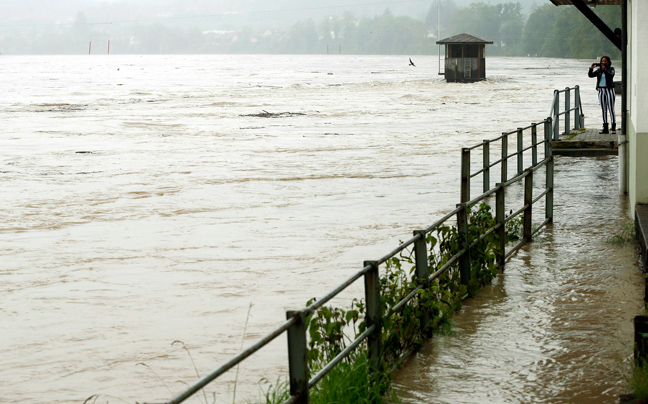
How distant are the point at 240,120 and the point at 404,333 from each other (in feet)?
91.1

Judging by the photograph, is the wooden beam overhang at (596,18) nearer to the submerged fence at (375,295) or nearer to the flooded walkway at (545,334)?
the submerged fence at (375,295)

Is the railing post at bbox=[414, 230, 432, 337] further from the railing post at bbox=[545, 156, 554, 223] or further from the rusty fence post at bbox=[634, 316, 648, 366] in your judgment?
the railing post at bbox=[545, 156, 554, 223]

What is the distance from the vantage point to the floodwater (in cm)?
696

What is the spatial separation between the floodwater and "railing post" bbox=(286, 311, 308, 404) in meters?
1.49

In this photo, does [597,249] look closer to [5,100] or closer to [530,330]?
[530,330]

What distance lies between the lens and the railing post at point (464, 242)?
749 centimetres

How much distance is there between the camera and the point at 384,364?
5.63 metres

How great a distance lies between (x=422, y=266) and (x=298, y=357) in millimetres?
2378

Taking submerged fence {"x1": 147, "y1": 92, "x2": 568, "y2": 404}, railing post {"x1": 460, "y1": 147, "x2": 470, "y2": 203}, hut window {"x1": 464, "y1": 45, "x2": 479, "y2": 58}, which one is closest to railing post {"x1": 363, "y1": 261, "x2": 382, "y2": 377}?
submerged fence {"x1": 147, "y1": 92, "x2": 568, "y2": 404}

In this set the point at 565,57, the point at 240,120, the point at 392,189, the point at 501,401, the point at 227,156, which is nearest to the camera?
the point at 501,401

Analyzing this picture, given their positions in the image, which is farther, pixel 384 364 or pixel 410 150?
pixel 410 150

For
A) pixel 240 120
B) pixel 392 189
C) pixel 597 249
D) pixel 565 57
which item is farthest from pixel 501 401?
pixel 565 57

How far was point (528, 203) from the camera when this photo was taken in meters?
9.83

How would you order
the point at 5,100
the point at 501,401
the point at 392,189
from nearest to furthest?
the point at 501,401, the point at 392,189, the point at 5,100
